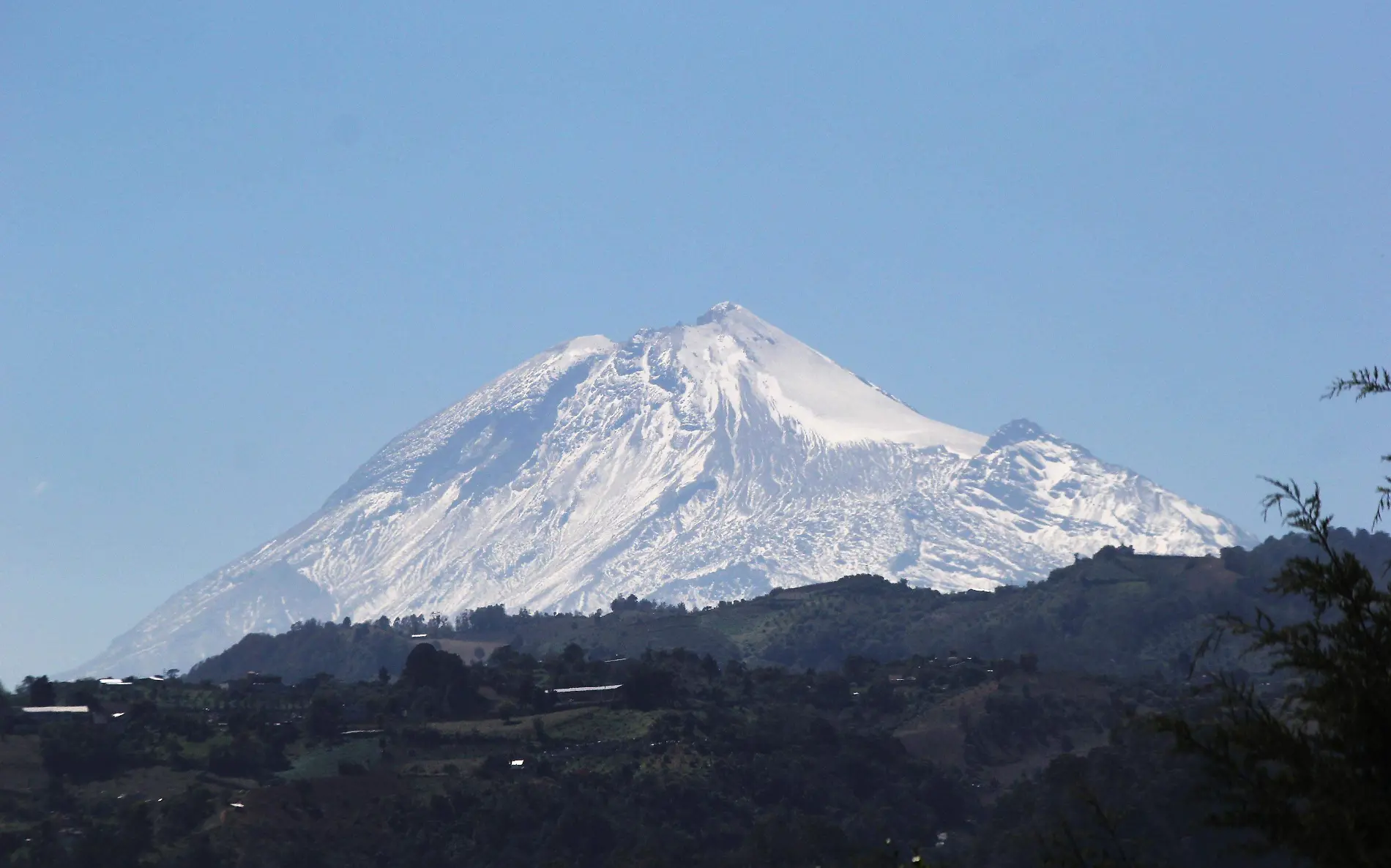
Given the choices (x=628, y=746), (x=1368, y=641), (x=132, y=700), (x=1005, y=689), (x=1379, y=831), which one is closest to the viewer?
(x=1379, y=831)

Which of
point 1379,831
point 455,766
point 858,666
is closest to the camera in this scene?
point 1379,831

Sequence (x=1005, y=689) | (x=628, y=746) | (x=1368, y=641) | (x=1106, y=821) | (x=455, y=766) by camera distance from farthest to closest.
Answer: (x=1005, y=689) → (x=628, y=746) → (x=455, y=766) → (x=1106, y=821) → (x=1368, y=641)

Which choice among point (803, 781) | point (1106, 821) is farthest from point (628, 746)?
point (1106, 821)

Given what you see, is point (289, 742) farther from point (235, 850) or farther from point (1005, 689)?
point (1005, 689)

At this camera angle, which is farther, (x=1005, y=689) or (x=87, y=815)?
(x=1005, y=689)

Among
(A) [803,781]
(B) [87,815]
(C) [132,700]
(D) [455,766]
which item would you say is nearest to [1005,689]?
(A) [803,781]

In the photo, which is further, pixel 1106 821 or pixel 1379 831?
pixel 1106 821

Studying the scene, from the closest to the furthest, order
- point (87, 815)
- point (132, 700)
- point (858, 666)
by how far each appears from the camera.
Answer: point (87, 815)
point (132, 700)
point (858, 666)

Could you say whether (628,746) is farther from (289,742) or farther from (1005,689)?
(1005,689)

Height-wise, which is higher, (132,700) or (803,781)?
(132,700)
